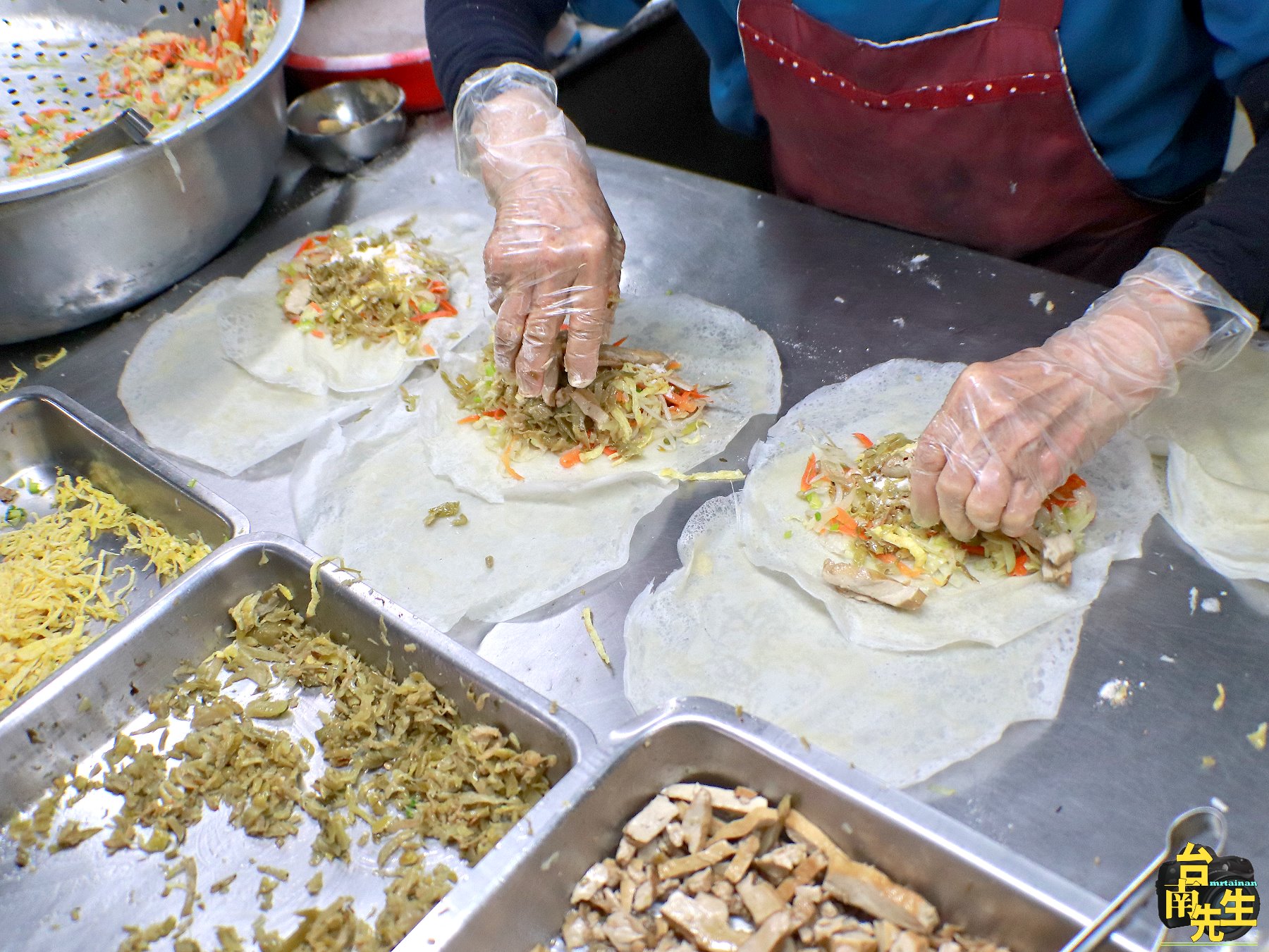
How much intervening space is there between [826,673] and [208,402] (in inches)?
68.4

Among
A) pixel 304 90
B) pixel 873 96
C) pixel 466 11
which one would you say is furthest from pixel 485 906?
pixel 304 90

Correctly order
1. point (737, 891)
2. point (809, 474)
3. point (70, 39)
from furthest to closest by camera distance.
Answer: point (70, 39)
point (809, 474)
point (737, 891)

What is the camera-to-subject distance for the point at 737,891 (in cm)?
173

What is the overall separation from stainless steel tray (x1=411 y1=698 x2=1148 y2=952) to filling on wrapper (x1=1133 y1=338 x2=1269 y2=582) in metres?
0.86

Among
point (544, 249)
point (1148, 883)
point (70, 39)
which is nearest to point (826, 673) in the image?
point (1148, 883)

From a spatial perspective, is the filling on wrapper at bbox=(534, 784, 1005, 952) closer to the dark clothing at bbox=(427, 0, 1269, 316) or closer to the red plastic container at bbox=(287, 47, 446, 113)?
the dark clothing at bbox=(427, 0, 1269, 316)

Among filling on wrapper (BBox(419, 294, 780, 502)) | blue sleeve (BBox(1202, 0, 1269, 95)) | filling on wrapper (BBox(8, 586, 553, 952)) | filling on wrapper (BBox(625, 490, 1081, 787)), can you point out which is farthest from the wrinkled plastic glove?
filling on wrapper (BBox(8, 586, 553, 952))

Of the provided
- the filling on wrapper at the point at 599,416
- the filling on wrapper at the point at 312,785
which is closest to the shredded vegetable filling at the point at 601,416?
the filling on wrapper at the point at 599,416

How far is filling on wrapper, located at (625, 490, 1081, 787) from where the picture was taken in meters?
1.83

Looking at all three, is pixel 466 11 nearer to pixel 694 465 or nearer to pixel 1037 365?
pixel 694 465

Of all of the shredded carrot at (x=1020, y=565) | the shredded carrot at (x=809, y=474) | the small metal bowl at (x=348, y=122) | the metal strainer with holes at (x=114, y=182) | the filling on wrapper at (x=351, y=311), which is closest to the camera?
the shredded carrot at (x=1020, y=565)

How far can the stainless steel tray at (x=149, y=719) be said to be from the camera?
1838 mm

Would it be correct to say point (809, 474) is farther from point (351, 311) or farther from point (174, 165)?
point (174, 165)

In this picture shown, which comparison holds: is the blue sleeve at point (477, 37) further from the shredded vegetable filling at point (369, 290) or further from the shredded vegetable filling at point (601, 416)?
the shredded vegetable filling at point (601, 416)
